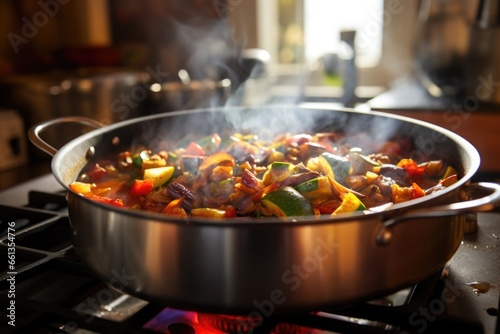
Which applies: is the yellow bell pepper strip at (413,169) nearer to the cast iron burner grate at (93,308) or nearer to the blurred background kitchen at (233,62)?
the cast iron burner grate at (93,308)

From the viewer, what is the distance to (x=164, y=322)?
3.26 ft

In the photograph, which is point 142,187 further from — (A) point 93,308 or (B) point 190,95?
(B) point 190,95

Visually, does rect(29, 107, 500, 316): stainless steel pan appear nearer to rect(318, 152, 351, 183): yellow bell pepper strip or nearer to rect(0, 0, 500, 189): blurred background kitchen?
rect(318, 152, 351, 183): yellow bell pepper strip

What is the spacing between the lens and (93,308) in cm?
111

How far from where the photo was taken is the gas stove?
768mm

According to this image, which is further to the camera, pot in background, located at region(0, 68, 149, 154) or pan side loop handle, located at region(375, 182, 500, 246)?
pot in background, located at region(0, 68, 149, 154)

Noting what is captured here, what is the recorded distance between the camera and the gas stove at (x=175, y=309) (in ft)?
2.52

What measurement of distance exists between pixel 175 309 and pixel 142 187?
31 centimetres

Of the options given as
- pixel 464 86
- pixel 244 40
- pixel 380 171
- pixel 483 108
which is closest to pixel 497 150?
pixel 483 108

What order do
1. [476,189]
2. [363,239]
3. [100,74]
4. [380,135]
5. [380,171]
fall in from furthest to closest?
[100,74]
[380,135]
[380,171]
[476,189]
[363,239]

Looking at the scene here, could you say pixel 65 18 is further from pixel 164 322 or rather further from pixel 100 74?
pixel 164 322

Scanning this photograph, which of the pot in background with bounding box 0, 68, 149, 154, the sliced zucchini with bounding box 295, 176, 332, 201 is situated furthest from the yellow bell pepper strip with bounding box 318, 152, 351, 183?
the pot in background with bounding box 0, 68, 149, 154

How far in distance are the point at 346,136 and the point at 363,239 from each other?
790 millimetres

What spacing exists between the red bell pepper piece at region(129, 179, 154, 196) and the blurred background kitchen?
2.85 feet
